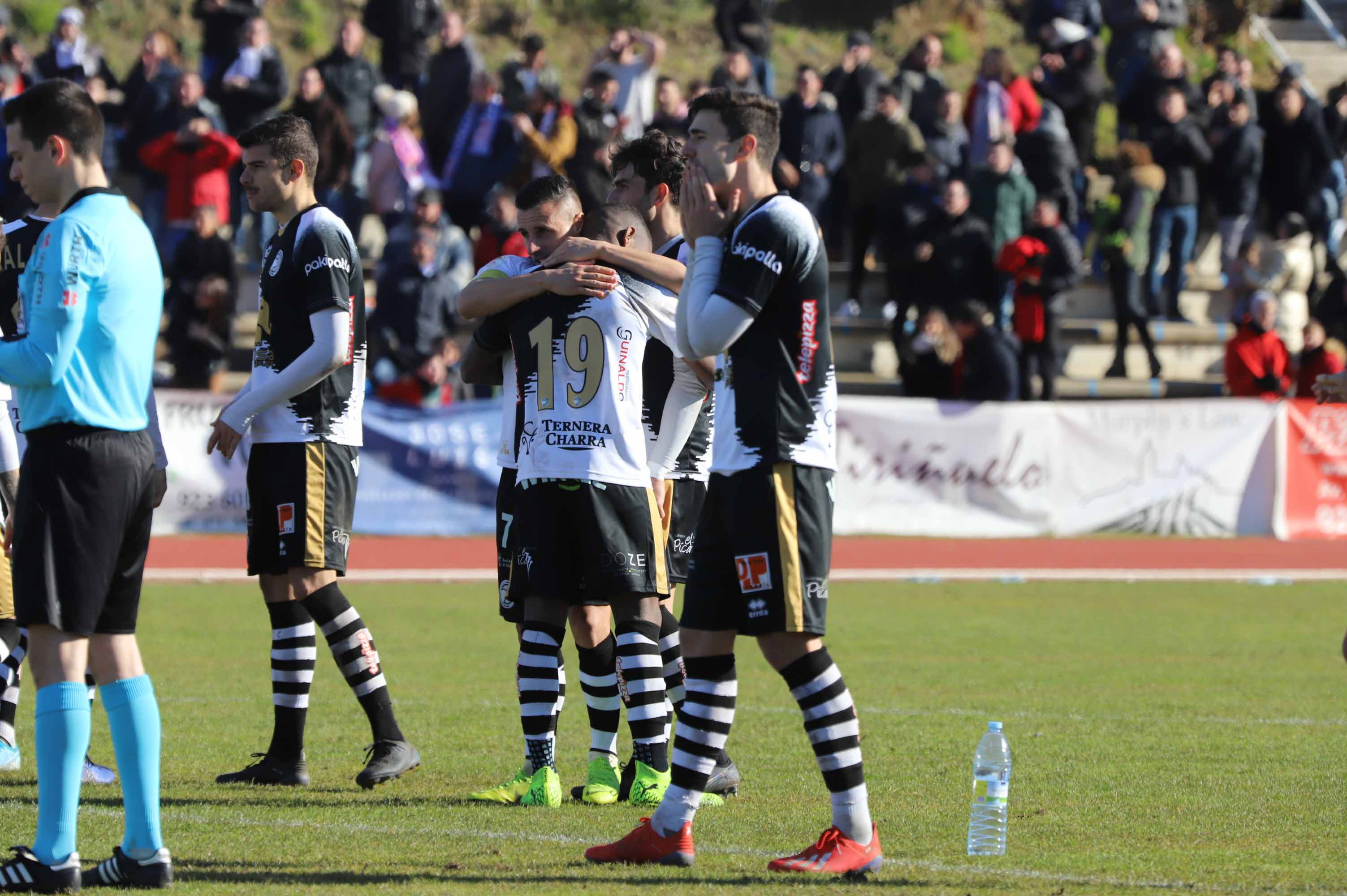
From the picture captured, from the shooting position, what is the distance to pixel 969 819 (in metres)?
6.62

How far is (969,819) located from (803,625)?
148 centimetres

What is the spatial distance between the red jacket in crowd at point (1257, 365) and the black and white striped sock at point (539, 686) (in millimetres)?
15578

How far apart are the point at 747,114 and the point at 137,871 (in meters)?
2.98

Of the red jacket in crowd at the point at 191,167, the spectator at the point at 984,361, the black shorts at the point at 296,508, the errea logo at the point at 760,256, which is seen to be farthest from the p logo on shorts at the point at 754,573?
the red jacket in crowd at the point at 191,167

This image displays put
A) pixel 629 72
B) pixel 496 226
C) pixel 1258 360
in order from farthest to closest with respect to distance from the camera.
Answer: pixel 629 72
pixel 1258 360
pixel 496 226

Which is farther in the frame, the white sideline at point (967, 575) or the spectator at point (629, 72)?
the spectator at point (629, 72)

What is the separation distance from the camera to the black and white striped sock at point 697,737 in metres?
5.78

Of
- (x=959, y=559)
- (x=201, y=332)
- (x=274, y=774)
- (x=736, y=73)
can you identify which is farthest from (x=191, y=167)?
(x=274, y=774)

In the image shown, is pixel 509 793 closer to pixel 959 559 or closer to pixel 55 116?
pixel 55 116

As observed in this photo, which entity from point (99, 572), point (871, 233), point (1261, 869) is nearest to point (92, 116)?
point (99, 572)

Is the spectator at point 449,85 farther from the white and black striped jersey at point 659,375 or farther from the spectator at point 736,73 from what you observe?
the white and black striped jersey at point 659,375

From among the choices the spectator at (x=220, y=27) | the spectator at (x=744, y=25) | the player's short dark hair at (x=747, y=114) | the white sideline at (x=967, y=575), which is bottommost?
the white sideline at (x=967, y=575)

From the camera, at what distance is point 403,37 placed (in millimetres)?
23266

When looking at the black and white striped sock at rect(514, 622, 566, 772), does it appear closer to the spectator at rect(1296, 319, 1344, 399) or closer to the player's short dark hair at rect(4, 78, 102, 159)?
the player's short dark hair at rect(4, 78, 102, 159)
